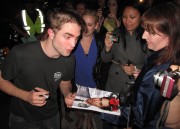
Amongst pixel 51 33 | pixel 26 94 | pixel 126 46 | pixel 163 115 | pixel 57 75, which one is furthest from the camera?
pixel 126 46

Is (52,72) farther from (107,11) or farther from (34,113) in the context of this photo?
(107,11)

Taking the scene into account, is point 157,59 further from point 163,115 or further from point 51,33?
point 51,33

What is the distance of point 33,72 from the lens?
2266 millimetres

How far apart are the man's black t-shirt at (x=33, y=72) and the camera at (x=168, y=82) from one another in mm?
1123

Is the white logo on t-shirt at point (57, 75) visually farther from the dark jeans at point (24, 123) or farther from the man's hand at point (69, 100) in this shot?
the dark jeans at point (24, 123)

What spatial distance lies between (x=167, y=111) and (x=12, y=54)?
60.4 inches

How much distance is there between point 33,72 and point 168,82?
1.31m

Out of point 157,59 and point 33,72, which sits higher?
point 157,59

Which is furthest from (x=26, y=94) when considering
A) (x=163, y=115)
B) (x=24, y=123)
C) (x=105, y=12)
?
(x=105, y=12)

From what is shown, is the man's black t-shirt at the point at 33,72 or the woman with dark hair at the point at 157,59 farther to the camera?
the man's black t-shirt at the point at 33,72

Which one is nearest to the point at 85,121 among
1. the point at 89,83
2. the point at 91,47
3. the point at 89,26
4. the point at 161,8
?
the point at 89,83

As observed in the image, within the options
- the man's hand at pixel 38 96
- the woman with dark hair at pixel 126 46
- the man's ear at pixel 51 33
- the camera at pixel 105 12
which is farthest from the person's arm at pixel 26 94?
the camera at pixel 105 12

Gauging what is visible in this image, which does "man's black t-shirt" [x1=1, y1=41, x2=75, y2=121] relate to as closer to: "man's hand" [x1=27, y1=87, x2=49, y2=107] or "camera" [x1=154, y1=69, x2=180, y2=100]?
"man's hand" [x1=27, y1=87, x2=49, y2=107]

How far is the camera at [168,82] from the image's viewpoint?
1.61 meters
